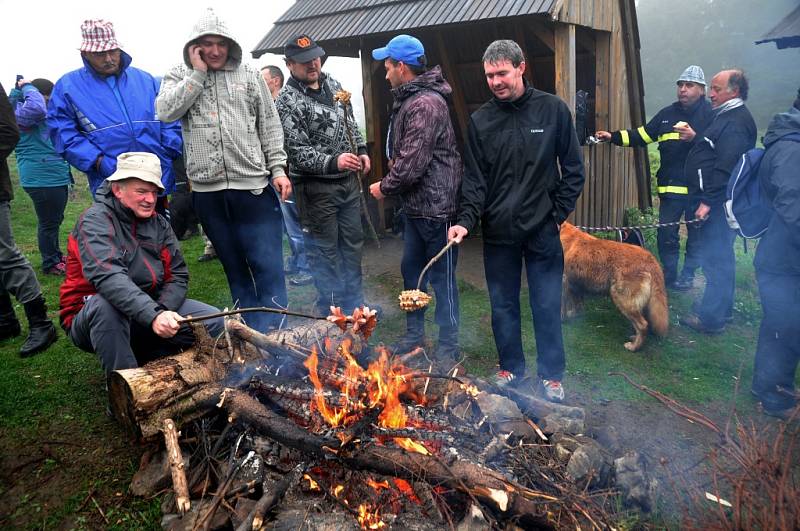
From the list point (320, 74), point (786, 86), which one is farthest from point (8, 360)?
point (786, 86)

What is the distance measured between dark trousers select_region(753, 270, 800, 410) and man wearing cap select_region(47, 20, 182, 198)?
4.87 meters

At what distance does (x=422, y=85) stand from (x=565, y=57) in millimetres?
2785

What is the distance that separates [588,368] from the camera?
4801mm

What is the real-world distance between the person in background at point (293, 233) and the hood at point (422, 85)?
3039mm

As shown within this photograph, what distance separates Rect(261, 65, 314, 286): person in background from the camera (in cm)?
704

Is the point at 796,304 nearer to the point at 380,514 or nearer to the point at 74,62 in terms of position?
the point at 380,514

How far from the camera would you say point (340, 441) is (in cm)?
289

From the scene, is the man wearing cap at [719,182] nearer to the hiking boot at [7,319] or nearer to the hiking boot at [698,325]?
the hiking boot at [698,325]

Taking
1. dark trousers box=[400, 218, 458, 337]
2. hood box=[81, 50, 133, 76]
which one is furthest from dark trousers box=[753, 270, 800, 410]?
hood box=[81, 50, 133, 76]

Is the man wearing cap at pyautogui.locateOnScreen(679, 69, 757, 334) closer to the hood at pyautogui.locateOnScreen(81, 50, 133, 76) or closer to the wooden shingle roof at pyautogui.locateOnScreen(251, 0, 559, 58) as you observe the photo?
the wooden shingle roof at pyautogui.locateOnScreen(251, 0, 559, 58)

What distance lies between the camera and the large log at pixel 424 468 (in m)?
2.59

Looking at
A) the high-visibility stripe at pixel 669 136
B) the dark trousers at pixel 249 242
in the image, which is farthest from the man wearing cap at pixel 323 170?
the high-visibility stripe at pixel 669 136

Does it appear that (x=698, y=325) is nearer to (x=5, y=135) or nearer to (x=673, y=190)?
(x=673, y=190)

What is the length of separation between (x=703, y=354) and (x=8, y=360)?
248 inches
